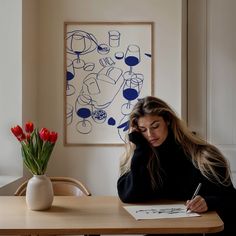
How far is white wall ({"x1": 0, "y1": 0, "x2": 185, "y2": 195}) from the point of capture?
301 centimetres

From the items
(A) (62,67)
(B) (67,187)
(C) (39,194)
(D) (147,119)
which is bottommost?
(B) (67,187)

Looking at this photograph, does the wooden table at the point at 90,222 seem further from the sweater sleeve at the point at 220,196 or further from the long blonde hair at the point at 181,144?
the long blonde hair at the point at 181,144

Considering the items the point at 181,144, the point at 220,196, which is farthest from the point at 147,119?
the point at 220,196

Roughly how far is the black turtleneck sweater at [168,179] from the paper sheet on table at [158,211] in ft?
0.45

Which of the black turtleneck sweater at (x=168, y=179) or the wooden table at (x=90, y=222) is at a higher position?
the black turtleneck sweater at (x=168, y=179)

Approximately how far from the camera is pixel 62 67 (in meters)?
3.06

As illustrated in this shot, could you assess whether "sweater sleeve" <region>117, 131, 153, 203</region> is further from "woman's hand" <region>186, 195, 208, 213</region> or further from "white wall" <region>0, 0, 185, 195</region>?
"white wall" <region>0, 0, 185, 195</region>

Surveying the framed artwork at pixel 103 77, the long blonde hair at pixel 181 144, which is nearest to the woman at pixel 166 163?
the long blonde hair at pixel 181 144

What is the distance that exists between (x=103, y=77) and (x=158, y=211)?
1.55 m

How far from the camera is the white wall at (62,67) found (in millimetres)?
3006

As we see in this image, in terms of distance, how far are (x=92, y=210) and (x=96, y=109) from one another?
138 centimetres

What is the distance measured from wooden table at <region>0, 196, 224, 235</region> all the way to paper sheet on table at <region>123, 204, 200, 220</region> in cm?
3

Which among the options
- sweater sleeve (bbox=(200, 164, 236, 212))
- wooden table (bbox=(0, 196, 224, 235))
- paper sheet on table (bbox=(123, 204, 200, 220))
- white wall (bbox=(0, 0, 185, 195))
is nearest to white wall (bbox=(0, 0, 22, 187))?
white wall (bbox=(0, 0, 185, 195))

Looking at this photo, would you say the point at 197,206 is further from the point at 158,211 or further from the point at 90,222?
the point at 90,222
